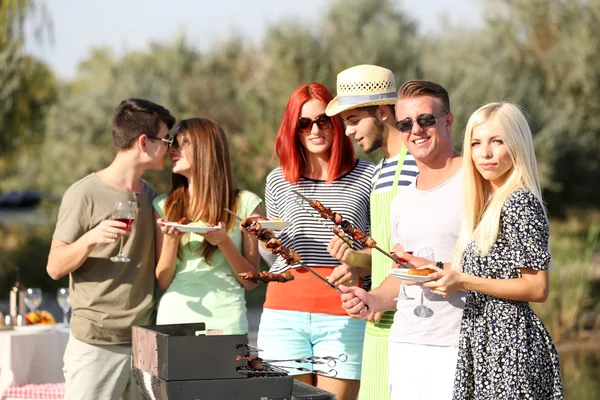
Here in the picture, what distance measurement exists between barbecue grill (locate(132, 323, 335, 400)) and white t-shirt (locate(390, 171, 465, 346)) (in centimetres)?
50

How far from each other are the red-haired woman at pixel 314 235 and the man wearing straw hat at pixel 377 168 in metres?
0.24

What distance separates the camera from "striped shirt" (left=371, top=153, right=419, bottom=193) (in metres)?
4.16

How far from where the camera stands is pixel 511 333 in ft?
10.8

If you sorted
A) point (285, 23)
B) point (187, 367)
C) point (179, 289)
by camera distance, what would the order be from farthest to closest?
point (285, 23)
point (179, 289)
point (187, 367)

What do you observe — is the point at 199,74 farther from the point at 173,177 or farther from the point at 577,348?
the point at 173,177

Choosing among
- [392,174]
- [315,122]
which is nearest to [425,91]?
[392,174]

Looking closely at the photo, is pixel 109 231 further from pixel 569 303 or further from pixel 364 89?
pixel 569 303

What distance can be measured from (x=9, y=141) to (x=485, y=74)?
397 inches

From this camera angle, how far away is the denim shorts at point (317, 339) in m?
4.55

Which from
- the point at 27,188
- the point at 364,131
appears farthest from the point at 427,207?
the point at 27,188

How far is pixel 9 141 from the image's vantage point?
17125 mm

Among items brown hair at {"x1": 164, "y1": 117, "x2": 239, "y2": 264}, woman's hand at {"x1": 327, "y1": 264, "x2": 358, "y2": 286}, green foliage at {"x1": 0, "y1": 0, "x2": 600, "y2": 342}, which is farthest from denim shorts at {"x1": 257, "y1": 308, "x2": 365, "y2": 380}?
green foliage at {"x1": 0, "y1": 0, "x2": 600, "y2": 342}

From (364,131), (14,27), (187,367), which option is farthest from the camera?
(14,27)

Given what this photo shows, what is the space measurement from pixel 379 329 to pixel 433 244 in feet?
2.06
